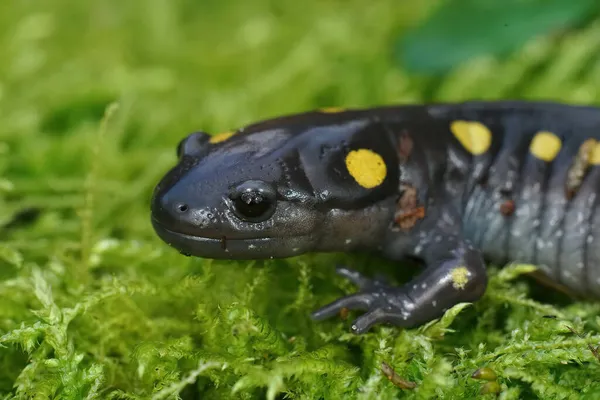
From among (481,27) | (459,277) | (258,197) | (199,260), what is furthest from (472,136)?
(481,27)

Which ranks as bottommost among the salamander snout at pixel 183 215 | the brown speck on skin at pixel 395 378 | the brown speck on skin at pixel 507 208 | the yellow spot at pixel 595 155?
the brown speck on skin at pixel 395 378

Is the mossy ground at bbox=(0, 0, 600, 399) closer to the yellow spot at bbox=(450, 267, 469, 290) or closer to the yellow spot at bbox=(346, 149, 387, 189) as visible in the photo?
the yellow spot at bbox=(450, 267, 469, 290)

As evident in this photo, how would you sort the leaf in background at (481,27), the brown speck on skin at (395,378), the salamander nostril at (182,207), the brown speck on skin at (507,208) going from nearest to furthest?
the brown speck on skin at (395,378)
the salamander nostril at (182,207)
the brown speck on skin at (507,208)
the leaf in background at (481,27)

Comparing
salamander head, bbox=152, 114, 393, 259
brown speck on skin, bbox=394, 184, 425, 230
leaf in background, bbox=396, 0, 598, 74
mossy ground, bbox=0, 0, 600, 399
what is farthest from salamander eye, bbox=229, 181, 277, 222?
leaf in background, bbox=396, 0, 598, 74

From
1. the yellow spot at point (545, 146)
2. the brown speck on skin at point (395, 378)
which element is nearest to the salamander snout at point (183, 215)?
the brown speck on skin at point (395, 378)

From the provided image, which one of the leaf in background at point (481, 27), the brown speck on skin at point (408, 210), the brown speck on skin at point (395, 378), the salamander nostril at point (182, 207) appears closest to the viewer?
the brown speck on skin at point (395, 378)

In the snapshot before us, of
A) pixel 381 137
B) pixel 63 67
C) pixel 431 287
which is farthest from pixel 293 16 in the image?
pixel 431 287

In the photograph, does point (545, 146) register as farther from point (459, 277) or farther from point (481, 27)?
point (481, 27)

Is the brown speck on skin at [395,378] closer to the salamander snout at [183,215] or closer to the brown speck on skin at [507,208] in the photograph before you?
the salamander snout at [183,215]
